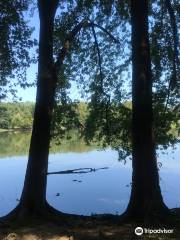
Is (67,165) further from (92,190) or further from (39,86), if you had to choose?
(39,86)

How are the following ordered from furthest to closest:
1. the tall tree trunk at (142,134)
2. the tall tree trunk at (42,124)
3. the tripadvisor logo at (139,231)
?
the tall tree trunk at (42,124) → the tall tree trunk at (142,134) → the tripadvisor logo at (139,231)

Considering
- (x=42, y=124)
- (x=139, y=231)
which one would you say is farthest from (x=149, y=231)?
(x=42, y=124)

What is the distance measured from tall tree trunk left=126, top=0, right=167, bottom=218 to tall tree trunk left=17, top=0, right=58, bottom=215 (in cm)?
201

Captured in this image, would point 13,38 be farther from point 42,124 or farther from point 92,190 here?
point 92,190

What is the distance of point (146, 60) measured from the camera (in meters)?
8.44

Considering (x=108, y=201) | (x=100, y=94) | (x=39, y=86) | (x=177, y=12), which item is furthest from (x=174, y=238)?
(x=108, y=201)

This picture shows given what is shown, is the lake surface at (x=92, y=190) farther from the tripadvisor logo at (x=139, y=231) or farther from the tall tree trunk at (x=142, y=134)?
the tripadvisor logo at (x=139, y=231)

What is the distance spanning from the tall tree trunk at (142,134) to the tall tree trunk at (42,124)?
2.01 m

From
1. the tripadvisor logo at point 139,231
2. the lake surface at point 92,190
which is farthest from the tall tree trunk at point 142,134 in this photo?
the lake surface at point 92,190

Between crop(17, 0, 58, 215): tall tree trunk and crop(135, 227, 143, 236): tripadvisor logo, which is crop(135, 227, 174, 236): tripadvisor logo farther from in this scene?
crop(17, 0, 58, 215): tall tree trunk

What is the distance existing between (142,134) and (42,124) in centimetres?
234

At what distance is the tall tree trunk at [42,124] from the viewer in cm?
868

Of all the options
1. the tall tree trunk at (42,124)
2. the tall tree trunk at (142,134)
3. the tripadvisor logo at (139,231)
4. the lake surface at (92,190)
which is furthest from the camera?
the lake surface at (92,190)

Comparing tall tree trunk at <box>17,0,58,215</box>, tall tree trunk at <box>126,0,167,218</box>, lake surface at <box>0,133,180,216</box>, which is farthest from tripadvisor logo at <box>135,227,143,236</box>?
lake surface at <box>0,133,180,216</box>
